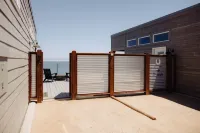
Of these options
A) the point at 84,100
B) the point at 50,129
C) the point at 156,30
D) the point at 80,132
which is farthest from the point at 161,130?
the point at 156,30

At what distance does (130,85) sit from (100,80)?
5.46 ft

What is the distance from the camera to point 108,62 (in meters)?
8.34

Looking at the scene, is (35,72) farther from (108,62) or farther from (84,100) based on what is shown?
(108,62)

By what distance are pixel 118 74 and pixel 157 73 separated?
234 centimetres

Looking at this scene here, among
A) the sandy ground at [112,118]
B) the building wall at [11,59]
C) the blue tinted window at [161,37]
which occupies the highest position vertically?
the blue tinted window at [161,37]

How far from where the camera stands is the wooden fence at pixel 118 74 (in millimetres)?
7887

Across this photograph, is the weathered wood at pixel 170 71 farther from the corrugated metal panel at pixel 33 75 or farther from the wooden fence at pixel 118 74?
the corrugated metal panel at pixel 33 75

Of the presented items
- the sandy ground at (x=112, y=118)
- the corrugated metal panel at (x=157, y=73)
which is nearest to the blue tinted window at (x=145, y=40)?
the corrugated metal panel at (x=157, y=73)

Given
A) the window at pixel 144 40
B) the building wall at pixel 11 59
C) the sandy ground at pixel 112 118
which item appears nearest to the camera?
the building wall at pixel 11 59

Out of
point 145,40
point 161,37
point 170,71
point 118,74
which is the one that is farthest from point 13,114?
point 145,40

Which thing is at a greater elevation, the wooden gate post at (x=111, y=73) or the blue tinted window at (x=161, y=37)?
the blue tinted window at (x=161, y=37)

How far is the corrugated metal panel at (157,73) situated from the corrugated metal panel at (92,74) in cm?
267

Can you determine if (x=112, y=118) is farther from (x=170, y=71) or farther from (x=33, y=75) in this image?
(x=170, y=71)

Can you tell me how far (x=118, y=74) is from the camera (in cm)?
859
